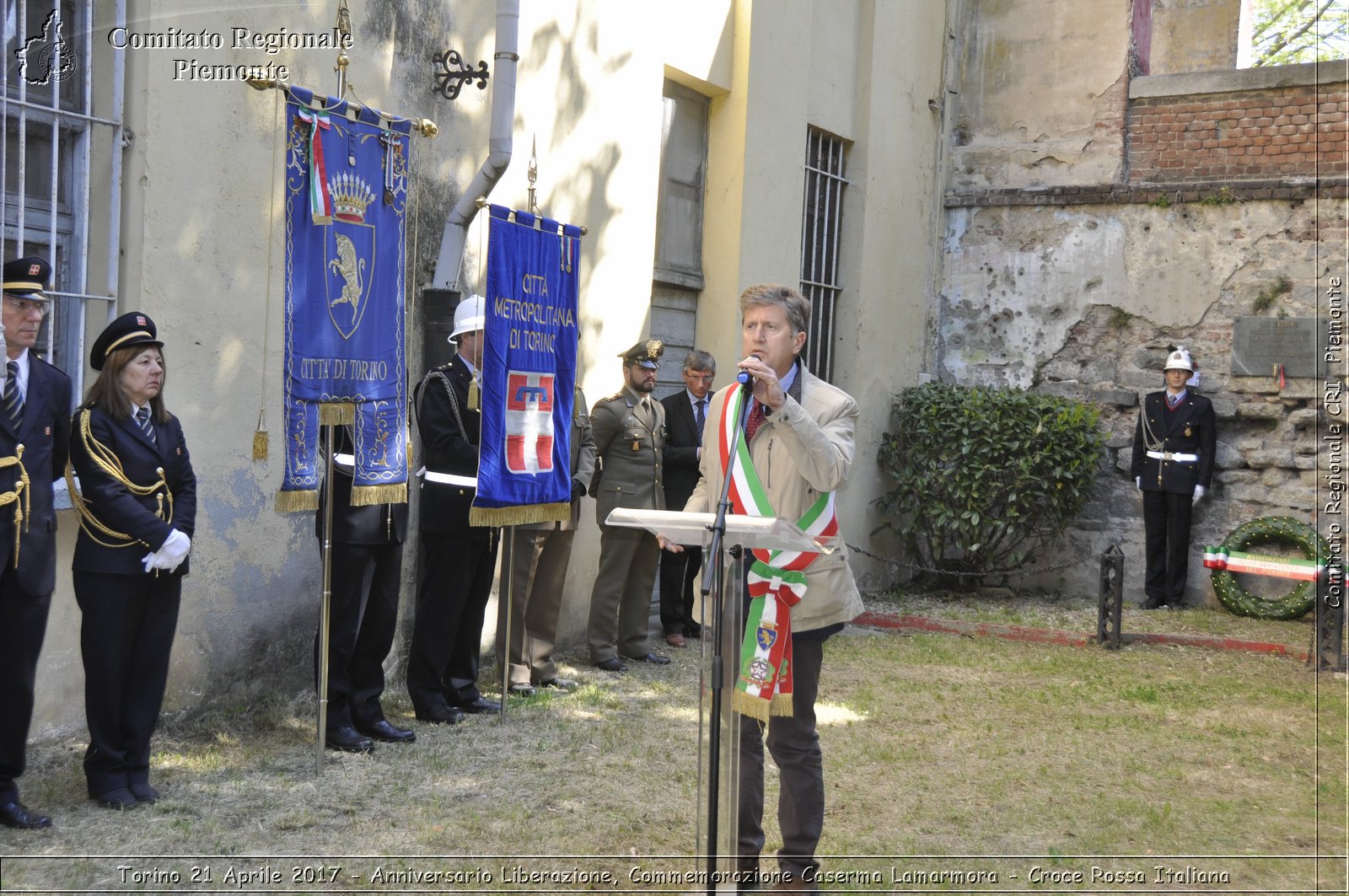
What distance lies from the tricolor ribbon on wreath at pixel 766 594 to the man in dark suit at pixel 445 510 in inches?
94.9

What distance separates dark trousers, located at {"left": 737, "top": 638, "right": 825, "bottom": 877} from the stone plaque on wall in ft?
29.0

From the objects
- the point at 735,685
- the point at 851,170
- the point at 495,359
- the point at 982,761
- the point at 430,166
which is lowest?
the point at 982,761

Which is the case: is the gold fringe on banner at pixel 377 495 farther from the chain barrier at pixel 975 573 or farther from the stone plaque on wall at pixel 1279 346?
the stone plaque on wall at pixel 1279 346

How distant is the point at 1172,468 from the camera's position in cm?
1154

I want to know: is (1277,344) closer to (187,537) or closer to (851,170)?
(851,170)

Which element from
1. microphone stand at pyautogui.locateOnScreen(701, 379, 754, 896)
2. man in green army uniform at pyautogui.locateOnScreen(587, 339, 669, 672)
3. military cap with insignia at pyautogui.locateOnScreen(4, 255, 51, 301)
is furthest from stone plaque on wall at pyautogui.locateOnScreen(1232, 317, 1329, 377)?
military cap with insignia at pyautogui.locateOnScreen(4, 255, 51, 301)

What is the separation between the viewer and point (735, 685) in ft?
14.0

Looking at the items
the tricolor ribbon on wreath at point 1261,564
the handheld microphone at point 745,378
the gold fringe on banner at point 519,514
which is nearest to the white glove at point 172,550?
the gold fringe on banner at point 519,514

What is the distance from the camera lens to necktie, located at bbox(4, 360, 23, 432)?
473cm

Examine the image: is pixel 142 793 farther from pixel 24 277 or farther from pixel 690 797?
pixel 690 797

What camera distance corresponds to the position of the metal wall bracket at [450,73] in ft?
23.4

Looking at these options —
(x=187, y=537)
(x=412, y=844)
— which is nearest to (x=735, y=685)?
(x=412, y=844)

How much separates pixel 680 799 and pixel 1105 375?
332 inches

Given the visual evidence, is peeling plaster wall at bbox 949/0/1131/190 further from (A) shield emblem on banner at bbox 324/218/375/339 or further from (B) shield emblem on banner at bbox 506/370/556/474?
(A) shield emblem on banner at bbox 324/218/375/339
